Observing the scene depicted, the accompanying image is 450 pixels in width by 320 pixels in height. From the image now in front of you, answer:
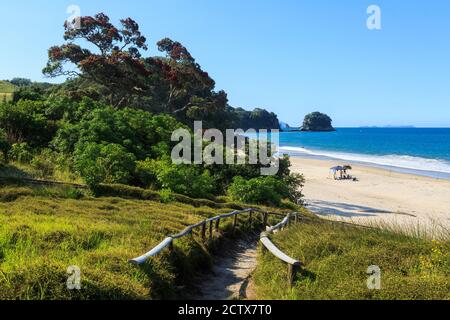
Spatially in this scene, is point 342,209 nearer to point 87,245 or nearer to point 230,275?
point 230,275

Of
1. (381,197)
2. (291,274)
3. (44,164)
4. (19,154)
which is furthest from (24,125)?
(381,197)

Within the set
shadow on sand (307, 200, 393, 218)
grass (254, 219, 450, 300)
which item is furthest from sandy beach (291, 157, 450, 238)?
grass (254, 219, 450, 300)

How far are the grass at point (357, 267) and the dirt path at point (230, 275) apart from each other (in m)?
0.48

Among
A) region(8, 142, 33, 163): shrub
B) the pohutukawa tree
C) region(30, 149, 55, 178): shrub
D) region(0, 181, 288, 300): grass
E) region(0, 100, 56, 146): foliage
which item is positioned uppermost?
the pohutukawa tree

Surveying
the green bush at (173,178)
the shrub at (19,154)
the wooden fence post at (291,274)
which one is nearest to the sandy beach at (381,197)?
the green bush at (173,178)

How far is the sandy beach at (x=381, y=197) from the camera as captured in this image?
28805 millimetres

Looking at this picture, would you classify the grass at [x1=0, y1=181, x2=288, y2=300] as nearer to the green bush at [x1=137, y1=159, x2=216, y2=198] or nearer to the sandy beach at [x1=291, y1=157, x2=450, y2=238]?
the green bush at [x1=137, y1=159, x2=216, y2=198]

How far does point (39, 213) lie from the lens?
11.2 m

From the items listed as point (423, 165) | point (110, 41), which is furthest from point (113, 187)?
point (423, 165)

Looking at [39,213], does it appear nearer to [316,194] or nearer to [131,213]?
[131,213]

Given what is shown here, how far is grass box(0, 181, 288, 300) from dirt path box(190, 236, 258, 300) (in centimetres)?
38

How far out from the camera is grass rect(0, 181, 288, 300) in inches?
221

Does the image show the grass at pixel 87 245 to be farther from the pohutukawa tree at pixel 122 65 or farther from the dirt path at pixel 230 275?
the pohutukawa tree at pixel 122 65
